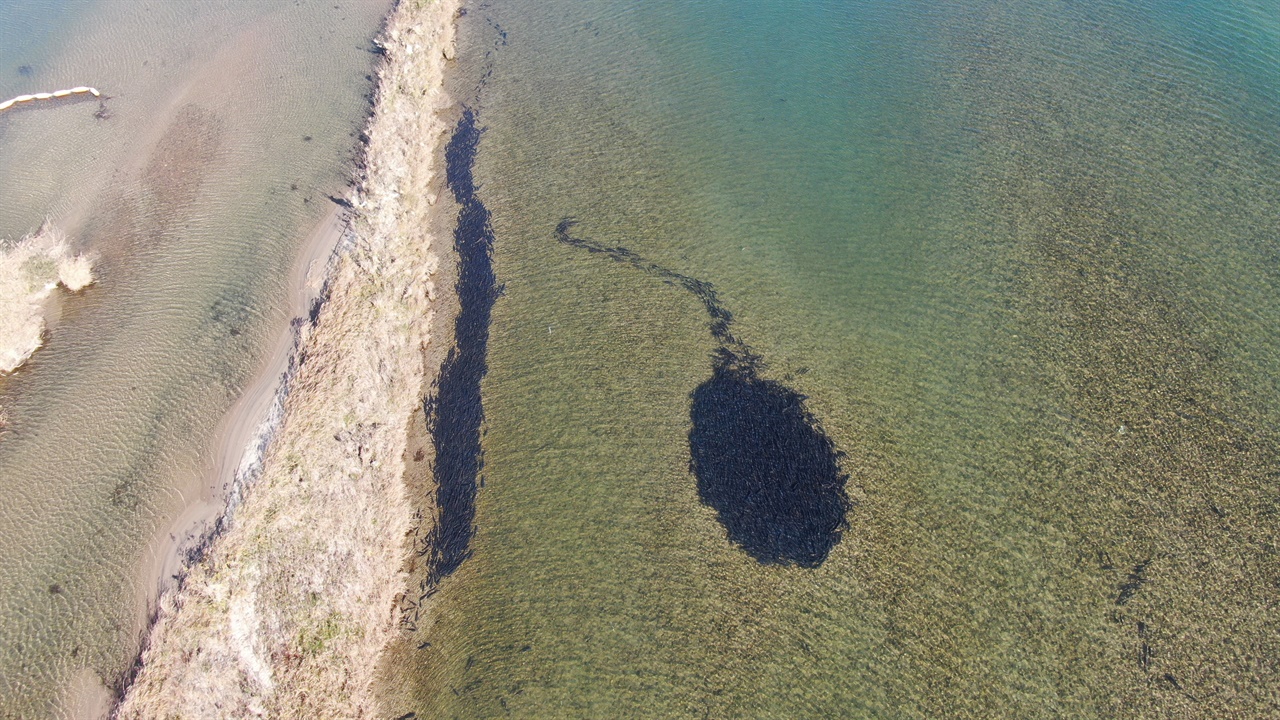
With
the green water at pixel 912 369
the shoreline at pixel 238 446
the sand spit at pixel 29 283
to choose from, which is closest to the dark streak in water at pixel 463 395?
the green water at pixel 912 369

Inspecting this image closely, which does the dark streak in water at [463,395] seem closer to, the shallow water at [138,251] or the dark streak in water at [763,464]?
the shallow water at [138,251]

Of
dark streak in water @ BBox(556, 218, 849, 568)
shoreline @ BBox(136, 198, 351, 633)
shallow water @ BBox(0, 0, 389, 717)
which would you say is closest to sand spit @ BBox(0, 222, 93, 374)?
shallow water @ BBox(0, 0, 389, 717)

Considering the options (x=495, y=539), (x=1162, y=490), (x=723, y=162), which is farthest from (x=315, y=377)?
(x=1162, y=490)

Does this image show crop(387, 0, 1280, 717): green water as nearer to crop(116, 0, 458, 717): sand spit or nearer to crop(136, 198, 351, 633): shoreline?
crop(116, 0, 458, 717): sand spit

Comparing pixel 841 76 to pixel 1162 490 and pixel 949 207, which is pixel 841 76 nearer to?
pixel 949 207

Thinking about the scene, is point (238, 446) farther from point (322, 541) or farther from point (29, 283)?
point (29, 283)

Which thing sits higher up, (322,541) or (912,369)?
(912,369)

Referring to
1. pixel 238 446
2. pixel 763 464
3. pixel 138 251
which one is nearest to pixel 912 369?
pixel 763 464
